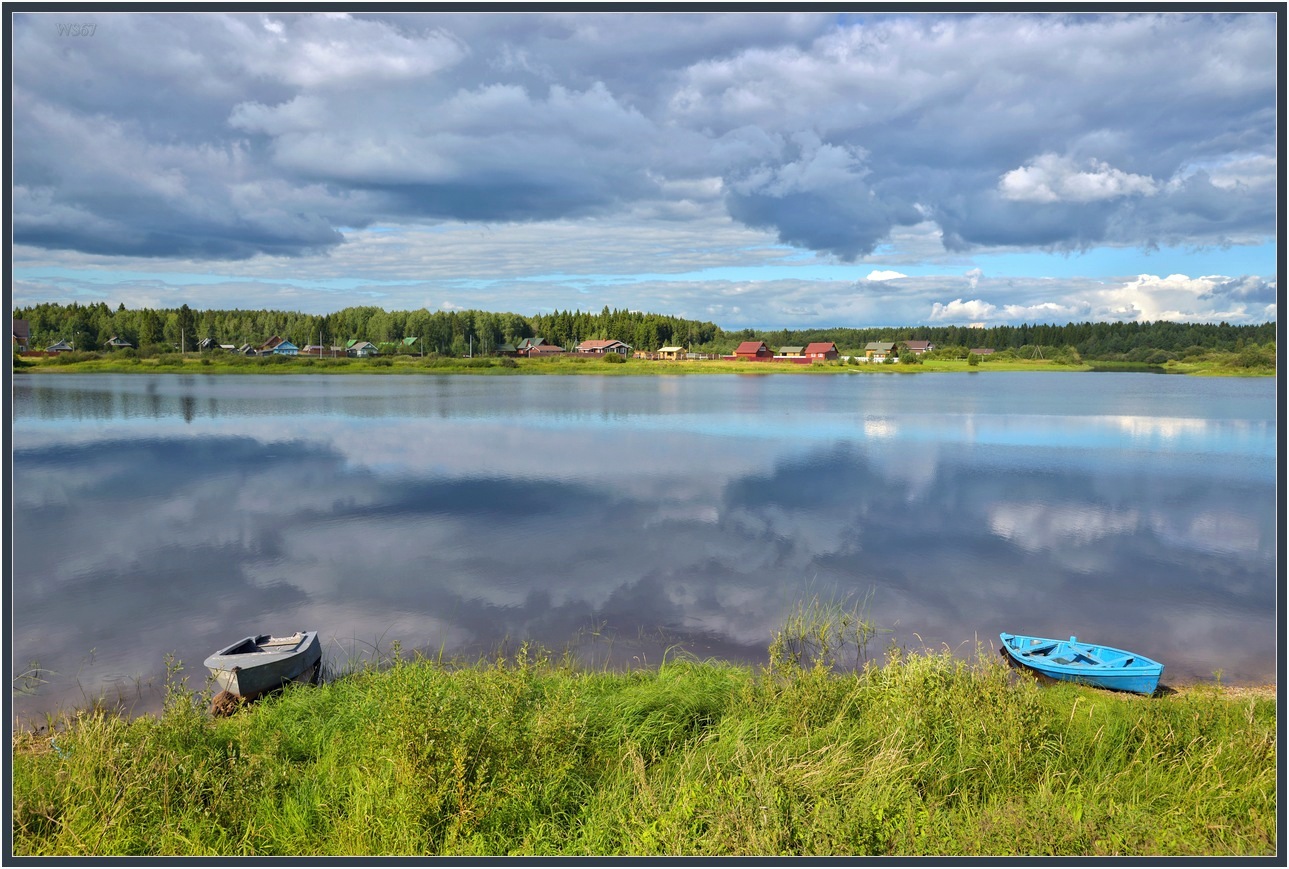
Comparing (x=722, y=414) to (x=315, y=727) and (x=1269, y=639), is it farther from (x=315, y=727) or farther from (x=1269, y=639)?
(x=315, y=727)

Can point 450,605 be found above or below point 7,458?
below

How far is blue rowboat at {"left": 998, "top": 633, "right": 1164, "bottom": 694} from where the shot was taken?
10.7 m

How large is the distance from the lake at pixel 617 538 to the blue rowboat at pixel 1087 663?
3.24ft

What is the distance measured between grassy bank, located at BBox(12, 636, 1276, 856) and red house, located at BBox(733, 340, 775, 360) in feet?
393

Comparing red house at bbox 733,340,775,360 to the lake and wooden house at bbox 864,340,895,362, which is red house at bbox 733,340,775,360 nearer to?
wooden house at bbox 864,340,895,362

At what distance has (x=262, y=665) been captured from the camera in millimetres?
10555

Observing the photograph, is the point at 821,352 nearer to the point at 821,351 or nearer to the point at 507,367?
the point at 821,351

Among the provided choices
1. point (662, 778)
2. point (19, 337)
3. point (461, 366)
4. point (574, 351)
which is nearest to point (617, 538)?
point (19, 337)

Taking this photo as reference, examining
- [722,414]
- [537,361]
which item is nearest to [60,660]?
[722,414]

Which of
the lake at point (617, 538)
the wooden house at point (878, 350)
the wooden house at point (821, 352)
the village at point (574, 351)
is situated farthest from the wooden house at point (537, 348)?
the lake at point (617, 538)

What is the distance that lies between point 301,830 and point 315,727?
9.27 feet

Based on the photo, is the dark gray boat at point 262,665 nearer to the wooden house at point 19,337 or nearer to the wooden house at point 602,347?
the wooden house at point 19,337

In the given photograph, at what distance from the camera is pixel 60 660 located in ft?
40.9

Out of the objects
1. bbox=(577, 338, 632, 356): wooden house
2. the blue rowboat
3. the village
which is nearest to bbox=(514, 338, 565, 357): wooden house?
the village
